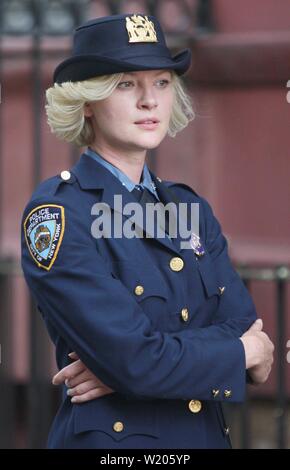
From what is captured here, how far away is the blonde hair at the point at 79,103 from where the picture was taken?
2.96 metres

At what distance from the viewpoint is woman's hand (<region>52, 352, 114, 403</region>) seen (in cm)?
295

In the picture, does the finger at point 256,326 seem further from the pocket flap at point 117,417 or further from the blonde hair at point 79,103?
the blonde hair at point 79,103

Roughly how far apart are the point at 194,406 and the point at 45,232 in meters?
0.60

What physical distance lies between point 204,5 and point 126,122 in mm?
3180

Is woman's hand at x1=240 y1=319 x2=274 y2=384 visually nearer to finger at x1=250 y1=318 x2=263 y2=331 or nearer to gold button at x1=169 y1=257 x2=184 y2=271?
finger at x1=250 y1=318 x2=263 y2=331

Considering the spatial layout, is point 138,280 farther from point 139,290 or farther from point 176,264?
point 176,264

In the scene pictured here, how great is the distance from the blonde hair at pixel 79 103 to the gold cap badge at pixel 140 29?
0.12 meters

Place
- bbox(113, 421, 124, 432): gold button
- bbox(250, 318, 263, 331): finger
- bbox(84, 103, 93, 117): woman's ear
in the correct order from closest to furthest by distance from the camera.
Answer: bbox(113, 421, 124, 432): gold button → bbox(84, 103, 93, 117): woman's ear → bbox(250, 318, 263, 331): finger

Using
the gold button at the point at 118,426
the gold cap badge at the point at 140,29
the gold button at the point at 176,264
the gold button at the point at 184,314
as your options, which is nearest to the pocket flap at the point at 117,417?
the gold button at the point at 118,426

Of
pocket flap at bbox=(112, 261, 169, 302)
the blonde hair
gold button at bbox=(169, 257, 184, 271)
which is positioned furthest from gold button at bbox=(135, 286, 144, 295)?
the blonde hair

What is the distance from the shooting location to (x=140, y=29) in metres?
3.04

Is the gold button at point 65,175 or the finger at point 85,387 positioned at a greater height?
the gold button at point 65,175

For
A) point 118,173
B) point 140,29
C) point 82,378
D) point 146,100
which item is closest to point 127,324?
point 82,378

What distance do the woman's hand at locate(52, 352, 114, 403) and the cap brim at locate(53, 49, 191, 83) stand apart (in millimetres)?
717
